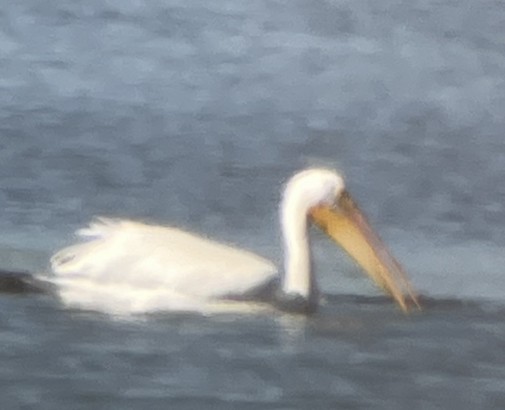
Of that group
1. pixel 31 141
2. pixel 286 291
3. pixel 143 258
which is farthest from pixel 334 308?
pixel 31 141

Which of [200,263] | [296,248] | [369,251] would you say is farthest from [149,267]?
[369,251]

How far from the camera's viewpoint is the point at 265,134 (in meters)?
2.97

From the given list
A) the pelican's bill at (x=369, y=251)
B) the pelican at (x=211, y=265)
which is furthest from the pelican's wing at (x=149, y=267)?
the pelican's bill at (x=369, y=251)

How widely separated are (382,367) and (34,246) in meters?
0.53

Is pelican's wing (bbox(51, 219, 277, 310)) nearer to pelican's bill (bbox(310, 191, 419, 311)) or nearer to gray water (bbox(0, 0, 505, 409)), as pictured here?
gray water (bbox(0, 0, 505, 409))

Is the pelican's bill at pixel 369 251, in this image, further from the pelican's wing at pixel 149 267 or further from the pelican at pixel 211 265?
the pelican's wing at pixel 149 267

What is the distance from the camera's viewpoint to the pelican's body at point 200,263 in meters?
2.91

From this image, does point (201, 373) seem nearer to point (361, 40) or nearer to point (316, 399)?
point (316, 399)

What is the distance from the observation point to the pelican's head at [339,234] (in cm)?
289

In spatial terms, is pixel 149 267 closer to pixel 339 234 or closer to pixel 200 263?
pixel 200 263

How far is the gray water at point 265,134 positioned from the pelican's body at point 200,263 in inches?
1.0

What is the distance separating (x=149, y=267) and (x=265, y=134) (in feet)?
0.93

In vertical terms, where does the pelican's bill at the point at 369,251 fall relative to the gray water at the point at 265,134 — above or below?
below

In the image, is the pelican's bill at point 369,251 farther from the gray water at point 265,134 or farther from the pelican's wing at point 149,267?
the pelican's wing at point 149,267
